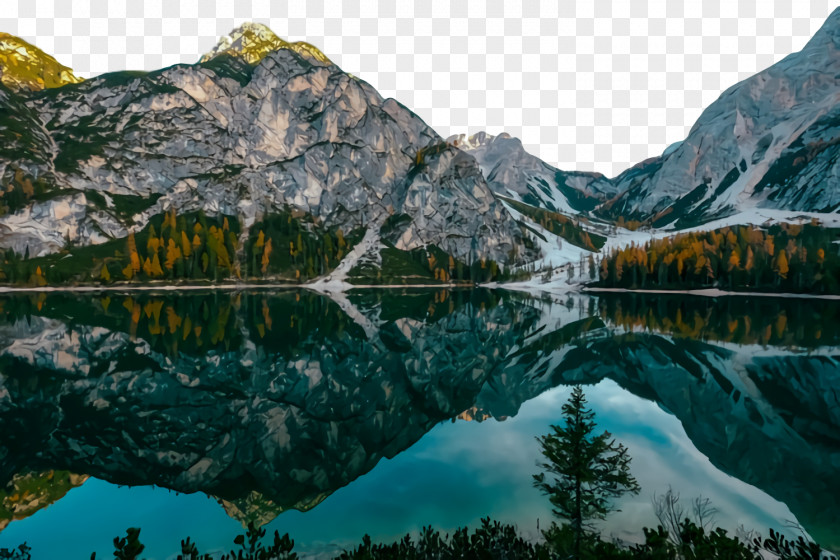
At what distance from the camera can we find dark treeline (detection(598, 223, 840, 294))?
151 m

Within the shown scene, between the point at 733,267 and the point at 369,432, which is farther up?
the point at 733,267

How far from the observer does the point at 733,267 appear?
16600cm

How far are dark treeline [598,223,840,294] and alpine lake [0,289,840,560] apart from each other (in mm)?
113867

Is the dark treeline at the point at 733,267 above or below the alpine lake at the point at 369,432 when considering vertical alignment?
above

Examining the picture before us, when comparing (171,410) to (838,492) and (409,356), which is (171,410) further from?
(838,492)

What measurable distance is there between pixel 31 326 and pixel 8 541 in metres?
78.8

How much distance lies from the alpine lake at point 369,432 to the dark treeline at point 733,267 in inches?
4483

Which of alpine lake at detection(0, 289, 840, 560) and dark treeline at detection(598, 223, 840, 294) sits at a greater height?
dark treeline at detection(598, 223, 840, 294)

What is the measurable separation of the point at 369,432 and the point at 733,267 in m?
188

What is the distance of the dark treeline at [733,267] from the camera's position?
150625 millimetres

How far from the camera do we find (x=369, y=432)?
31297 millimetres

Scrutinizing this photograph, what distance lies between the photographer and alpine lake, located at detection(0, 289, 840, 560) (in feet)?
64.3

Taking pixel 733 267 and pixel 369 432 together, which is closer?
pixel 369 432

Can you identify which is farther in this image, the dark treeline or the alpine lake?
the dark treeline
